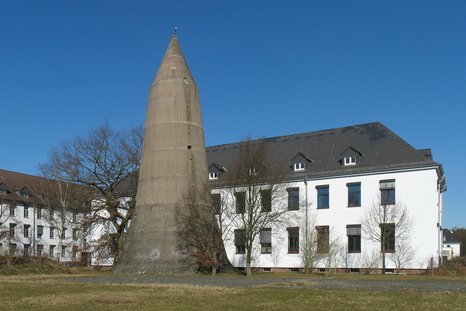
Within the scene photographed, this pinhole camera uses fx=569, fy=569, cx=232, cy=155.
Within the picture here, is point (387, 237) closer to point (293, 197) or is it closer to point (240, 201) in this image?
point (293, 197)

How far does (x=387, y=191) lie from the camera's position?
144ft

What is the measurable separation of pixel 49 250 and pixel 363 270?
53.6m

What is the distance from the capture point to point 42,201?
246 ft

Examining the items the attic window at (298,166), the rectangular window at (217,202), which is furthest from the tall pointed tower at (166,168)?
the attic window at (298,166)

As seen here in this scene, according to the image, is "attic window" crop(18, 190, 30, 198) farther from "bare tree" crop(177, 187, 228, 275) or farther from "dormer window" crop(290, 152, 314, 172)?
"bare tree" crop(177, 187, 228, 275)

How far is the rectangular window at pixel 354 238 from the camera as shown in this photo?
44.7 m

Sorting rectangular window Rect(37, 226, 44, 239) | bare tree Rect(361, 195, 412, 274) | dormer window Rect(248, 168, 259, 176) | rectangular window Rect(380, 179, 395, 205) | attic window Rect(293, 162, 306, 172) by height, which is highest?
attic window Rect(293, 162, 306, 172)

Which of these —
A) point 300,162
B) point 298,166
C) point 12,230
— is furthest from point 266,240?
point 12,230

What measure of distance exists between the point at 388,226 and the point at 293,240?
28.1ft

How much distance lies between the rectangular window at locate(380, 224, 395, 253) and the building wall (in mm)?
616

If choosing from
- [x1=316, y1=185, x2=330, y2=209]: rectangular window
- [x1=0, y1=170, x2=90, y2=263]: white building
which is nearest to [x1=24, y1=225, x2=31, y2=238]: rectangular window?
[x1=0, y1=170, x2=90, y2=263]: white building

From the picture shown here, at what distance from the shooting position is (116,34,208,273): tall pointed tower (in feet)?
121

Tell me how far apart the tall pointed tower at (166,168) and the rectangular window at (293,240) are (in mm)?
11887

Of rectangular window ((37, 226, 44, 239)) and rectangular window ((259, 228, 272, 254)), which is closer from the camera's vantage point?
rectangular window ((259, 228, 272, 254))
